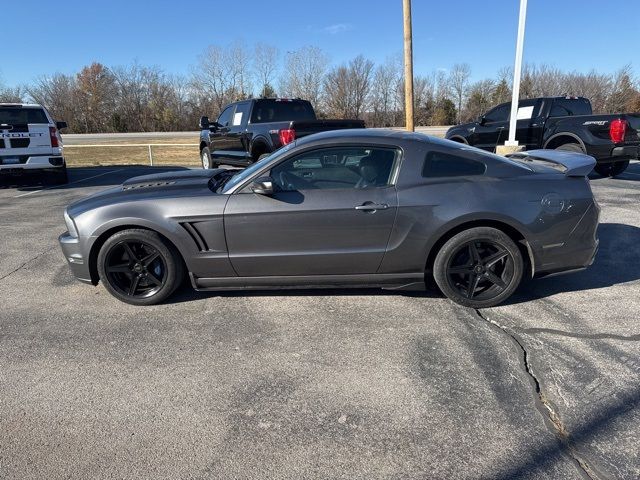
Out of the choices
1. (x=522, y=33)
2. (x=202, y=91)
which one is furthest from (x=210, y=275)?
Result: (x=202, y=91)

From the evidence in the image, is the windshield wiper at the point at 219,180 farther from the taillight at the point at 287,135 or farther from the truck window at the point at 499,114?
the truck window at the point at 499,114

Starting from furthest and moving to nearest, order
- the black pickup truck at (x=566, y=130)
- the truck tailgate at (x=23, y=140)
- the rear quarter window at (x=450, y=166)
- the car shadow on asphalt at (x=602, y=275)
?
the truck tailgate at (x=23, y=140) → the black pickup truck at (x=566, y=130) → the car shadow on asphalt at (x=602, y=275) → the rear quarter window at (x=450, y=166)

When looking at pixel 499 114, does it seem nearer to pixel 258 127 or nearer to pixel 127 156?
pixel 258 127

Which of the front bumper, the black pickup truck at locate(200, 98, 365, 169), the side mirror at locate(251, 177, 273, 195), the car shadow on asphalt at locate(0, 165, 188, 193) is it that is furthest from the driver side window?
the car shadow on asphalt at locate(0, 165, 188, 193)

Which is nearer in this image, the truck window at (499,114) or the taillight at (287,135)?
the taillight at (287,135)

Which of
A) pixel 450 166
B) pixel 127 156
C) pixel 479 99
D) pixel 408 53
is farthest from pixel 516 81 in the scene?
pixel 479 99

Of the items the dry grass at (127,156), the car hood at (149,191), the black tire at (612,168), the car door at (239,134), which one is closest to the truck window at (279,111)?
the car door at (239,134)

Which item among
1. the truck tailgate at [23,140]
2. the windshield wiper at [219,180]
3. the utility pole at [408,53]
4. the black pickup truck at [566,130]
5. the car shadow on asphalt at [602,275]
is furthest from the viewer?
the utility pole at [408,53]

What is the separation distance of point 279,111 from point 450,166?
22.7 feet

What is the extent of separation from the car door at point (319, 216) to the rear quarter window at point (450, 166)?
284 millimetres

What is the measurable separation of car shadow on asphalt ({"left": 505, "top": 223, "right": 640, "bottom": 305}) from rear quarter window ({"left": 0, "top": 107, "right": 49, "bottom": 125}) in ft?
36.7

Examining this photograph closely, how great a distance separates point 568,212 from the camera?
376cm

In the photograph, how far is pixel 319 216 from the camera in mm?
3738

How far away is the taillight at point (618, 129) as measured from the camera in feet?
30.0
